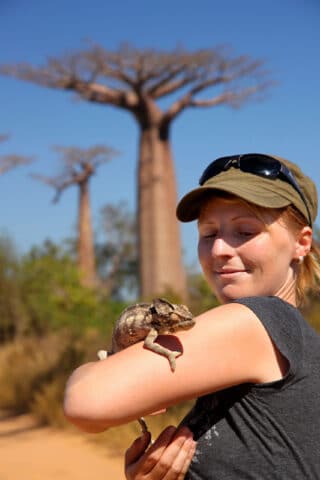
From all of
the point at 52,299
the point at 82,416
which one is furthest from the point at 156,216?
the point at 82,416

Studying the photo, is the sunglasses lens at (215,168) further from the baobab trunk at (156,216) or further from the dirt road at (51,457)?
the baobab trunk at (156,216)

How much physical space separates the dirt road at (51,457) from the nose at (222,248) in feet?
17.9

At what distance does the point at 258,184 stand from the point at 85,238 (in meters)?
25.3

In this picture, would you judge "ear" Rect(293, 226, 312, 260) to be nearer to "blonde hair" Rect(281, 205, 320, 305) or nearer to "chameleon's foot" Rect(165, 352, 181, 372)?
"blonde hair" Rect(281, 205, 320, 305)

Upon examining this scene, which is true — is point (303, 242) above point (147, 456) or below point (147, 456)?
above

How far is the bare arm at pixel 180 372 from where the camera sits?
143 cm

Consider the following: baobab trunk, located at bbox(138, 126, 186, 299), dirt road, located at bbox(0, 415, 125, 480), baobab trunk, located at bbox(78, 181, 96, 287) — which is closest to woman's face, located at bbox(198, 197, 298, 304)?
dirt road, located at bbox(0, 415, 125, 480)

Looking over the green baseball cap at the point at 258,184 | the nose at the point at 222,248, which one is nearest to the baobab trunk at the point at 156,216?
the green baseball cap at the point at 258,184

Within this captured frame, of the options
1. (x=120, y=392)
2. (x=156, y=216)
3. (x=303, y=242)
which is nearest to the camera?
(x=120, y=392)

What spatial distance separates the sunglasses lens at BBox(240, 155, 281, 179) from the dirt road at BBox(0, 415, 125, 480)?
5500 mm

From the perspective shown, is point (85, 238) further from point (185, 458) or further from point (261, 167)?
point (185, 458)

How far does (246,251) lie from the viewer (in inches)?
68.9

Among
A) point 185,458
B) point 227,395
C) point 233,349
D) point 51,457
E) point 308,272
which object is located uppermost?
point 308,272

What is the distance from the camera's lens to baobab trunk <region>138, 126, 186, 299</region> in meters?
18.9
